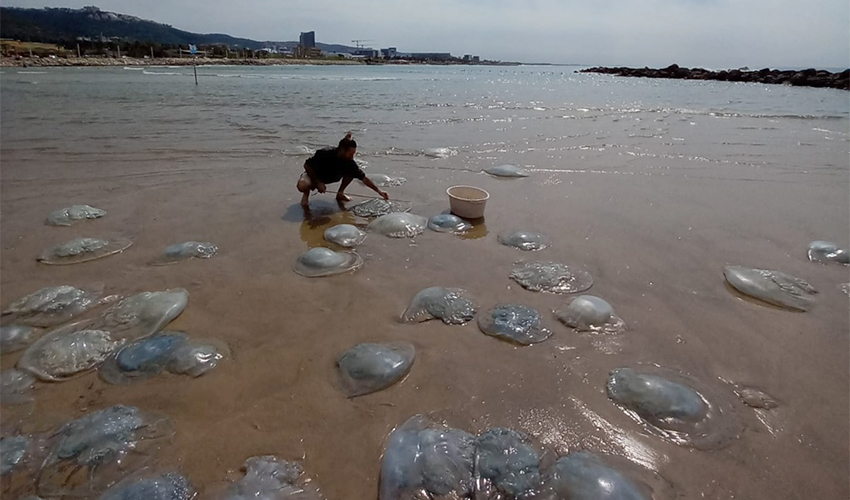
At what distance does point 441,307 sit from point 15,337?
2664 mm

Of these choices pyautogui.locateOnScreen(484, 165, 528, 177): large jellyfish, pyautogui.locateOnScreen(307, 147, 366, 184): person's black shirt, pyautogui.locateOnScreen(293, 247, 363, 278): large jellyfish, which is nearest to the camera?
pyautogui.locateOnScreen(293, 247, 363, 278): large jellyfish

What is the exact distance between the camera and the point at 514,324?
2947 mm

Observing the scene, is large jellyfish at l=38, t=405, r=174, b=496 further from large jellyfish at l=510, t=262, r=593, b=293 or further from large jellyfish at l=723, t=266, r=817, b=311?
large jellyfish at l=723, t=266, r=817, b=311

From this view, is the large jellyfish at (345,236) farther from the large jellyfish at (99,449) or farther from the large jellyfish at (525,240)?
the large jellyfish at (99,449)

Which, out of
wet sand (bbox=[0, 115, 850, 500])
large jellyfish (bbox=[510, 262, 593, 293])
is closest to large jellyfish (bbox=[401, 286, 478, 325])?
wet sand (bbox=[0, 115, 850, 500])

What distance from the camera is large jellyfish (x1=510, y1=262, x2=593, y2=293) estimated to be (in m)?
3.44

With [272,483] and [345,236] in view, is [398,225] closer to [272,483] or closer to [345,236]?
[345,236]

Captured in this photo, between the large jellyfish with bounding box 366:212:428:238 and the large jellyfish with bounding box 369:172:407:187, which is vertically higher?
the large jellyfish with bounding box 369:172:407:187

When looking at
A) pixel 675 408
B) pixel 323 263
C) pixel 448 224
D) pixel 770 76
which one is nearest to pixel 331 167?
pixel 448 224

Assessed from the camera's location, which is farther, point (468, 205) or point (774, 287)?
point (468, 205)

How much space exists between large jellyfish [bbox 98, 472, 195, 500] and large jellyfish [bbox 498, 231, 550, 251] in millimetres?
3175

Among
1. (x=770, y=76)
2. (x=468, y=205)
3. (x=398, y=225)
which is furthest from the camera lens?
(x=770, y=76)

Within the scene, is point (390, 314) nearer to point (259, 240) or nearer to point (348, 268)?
point (348, 268)

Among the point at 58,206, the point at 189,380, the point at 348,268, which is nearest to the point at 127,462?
the point at 189,380
